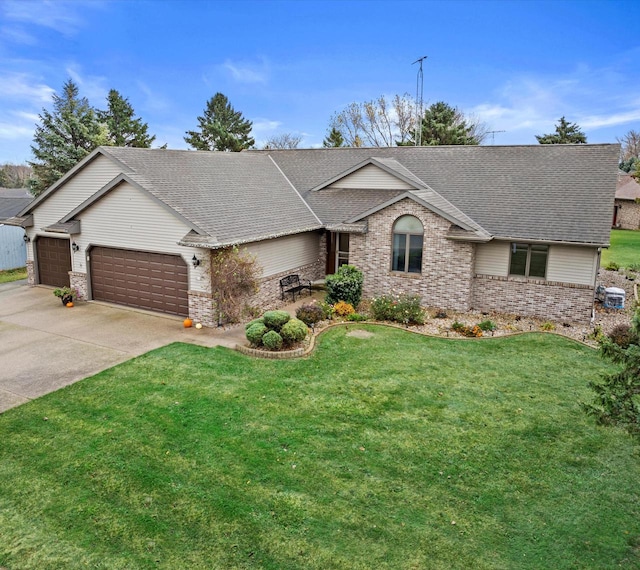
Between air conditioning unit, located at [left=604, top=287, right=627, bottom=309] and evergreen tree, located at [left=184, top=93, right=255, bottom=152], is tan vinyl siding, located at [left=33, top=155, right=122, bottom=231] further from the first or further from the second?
evergreen tree, located at [left=184, top=93, right=255, bottom=152]

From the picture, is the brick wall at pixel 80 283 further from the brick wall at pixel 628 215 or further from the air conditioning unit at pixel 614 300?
the brick wall at pixel 628 215

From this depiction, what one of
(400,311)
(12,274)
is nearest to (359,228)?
(400,311)

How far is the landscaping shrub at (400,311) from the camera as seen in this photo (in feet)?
52.0

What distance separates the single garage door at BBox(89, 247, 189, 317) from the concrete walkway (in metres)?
0.40

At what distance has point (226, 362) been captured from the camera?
12289 millimetres

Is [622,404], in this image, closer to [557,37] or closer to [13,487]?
[13,487]

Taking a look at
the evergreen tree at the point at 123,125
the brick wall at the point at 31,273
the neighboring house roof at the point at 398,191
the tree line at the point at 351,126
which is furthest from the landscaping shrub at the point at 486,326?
the evergreen tree at the point at 123,125

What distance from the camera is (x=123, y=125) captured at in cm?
4525

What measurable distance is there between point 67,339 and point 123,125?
37162mm

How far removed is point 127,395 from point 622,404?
356 inches

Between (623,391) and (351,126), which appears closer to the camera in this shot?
(623,391)

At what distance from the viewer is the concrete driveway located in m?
11.2

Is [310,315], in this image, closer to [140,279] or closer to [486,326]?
[486,326]

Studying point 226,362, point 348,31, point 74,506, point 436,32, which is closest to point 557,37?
point 436,32
